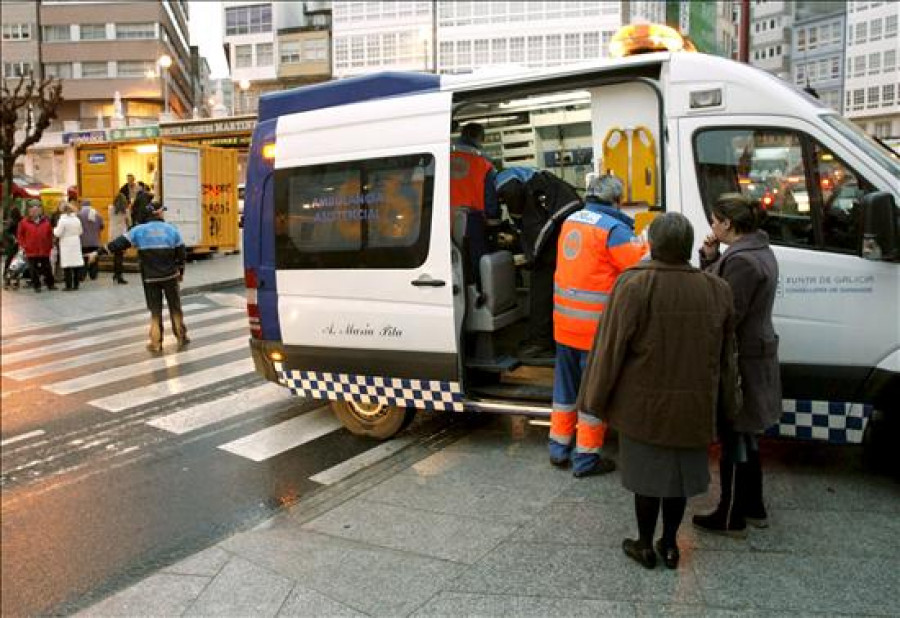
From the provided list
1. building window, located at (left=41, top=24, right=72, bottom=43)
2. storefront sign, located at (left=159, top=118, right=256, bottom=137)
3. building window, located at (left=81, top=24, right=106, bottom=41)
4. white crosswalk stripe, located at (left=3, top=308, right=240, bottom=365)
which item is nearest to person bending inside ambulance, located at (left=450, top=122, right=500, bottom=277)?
white crosswalk stripe, located at (left=3, top=308, right=240, bottom=365)

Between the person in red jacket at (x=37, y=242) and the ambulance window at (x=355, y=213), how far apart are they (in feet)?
37.5

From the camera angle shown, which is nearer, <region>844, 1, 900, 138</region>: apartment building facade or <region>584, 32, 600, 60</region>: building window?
<region>844, 1, 900, 138</region>: apartment building facade

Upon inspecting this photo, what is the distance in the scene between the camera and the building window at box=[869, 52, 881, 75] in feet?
25.6

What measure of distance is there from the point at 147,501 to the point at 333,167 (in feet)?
8.65

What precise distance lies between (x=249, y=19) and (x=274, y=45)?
176 inches

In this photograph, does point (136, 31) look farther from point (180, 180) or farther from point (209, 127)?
point (180, 180)

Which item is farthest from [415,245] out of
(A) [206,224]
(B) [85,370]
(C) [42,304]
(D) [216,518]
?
(A) [206,224]

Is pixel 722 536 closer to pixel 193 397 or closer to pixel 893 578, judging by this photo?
pixel 893 578

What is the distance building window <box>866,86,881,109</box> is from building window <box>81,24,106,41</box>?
73573mm

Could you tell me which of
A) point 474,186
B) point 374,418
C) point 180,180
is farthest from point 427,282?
point 180,180

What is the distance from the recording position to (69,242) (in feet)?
51.0

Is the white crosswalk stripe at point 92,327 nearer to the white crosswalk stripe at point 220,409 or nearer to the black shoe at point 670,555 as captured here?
the white crosswalk stripe at point 220,409

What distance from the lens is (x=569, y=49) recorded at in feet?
212

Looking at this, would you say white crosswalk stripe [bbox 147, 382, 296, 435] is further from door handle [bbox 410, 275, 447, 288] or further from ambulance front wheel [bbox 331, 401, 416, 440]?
door handle [bbox 410, 275, 447, 288]
